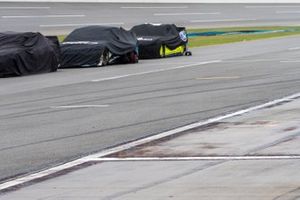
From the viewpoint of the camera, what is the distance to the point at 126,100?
1788 centimetres

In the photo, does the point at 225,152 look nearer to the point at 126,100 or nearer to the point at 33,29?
the point at 126,100

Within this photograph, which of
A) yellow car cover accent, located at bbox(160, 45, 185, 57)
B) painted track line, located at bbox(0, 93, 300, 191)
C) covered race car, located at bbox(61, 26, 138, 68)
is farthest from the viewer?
yellow car cover accent, located at bbox(160, 45, 185, 57)

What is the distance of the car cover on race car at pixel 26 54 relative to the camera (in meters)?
25.9

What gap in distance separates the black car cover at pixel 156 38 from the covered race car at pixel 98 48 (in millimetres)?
1320

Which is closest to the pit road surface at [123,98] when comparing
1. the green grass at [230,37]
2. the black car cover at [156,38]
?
the black car cover at [156,38]

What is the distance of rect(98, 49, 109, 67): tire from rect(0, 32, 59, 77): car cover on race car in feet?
4.88

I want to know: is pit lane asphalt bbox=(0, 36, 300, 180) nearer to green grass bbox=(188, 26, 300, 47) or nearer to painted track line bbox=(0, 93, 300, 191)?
painted track line bbox=(0, 93, 300, 191)

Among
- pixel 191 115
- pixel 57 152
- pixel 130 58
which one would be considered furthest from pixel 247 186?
pixel 130 58

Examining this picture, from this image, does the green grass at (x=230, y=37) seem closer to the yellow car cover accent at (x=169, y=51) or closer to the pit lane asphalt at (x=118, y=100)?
the yellow car cover accent at (x=169, y=51)

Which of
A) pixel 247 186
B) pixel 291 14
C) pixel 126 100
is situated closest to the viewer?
pixel 247 186

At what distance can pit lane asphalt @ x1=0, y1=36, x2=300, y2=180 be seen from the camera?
12109 millimetres

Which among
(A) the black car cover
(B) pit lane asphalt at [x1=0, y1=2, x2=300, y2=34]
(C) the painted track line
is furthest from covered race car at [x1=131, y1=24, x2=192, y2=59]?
(C) the painted track line

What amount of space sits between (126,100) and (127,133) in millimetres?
4995

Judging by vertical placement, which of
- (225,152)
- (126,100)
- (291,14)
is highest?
(225,152)
